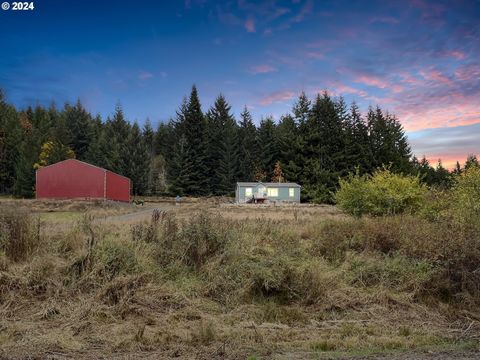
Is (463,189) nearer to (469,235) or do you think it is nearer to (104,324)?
(469,235)

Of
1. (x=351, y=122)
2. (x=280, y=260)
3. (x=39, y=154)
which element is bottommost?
(x=280, y=260)

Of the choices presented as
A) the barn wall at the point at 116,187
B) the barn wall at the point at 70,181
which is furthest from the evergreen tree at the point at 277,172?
the barn wall at the point at 70,181

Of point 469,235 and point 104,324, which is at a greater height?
point 469,235

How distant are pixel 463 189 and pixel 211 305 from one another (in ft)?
34.1

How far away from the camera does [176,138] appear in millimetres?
68000

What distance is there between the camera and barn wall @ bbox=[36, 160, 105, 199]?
4512 cm

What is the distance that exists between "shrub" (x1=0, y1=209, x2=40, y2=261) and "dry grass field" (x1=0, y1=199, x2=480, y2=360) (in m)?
0.03

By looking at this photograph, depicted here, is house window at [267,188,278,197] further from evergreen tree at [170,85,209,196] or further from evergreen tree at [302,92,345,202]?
evergreen tree at [170,85,209,196]

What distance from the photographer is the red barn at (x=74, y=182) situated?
45125 mm

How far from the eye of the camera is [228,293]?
7.67 metres

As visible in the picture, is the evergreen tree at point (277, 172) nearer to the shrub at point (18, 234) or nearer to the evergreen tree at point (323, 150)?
the evergreen tree at point (323, 150)

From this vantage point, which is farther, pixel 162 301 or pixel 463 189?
pixel 463 189

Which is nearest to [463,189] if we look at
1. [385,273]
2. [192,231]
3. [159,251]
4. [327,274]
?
[385,273]

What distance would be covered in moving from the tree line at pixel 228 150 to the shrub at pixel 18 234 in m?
49.8
